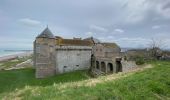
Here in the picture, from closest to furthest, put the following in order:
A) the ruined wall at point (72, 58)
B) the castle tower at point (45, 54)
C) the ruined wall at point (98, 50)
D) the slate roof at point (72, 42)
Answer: the castle tower at point (45, 54), the ruined wall at point (72, 58), the slate roof at point (72, 42), the ruined wall at point (98, 50)

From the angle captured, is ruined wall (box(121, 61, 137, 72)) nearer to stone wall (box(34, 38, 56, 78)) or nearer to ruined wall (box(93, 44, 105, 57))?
ruined wall (box(93, 44, 105, 57))

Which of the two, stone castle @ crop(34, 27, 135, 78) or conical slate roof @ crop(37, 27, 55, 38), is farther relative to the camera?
conical slate roof @ crop(37, 27, 55, 38)

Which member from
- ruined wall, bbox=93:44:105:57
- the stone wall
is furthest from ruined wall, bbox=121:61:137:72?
the stone wall

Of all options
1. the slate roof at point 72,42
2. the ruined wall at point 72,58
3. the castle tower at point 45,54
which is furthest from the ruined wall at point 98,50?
the castle tower at point 45,54

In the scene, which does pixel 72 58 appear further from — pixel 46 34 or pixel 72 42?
pixel 46 34

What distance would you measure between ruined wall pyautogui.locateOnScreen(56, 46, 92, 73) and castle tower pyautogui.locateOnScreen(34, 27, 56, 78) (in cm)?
150

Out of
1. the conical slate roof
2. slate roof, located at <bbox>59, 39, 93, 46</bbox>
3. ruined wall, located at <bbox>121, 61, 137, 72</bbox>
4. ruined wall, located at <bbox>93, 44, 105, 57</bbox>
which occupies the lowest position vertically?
ruined wall, located at <bbox>121, 61, 137, 72</bbox>

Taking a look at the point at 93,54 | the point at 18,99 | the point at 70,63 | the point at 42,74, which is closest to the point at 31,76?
the point at 42,74

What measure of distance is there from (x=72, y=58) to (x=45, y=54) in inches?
272

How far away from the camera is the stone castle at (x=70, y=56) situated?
35.3 m

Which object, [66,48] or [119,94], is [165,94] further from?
[66,48]

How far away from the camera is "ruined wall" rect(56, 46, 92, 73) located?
38188mm

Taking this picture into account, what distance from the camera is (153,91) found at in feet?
30.9

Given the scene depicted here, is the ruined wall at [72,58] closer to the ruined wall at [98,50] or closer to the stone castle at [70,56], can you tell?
the stone castle at [70,56]
